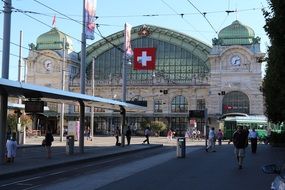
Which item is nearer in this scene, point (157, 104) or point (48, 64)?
point (157, 104)

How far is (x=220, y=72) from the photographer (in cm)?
10238

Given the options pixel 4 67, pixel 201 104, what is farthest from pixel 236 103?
pixel 4 67

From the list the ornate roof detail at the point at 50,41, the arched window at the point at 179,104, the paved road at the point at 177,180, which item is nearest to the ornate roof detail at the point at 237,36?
the arched window at the point at 179,104

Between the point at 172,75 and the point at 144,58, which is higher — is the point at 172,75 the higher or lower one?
the higher one

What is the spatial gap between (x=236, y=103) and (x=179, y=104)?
11.2 meters

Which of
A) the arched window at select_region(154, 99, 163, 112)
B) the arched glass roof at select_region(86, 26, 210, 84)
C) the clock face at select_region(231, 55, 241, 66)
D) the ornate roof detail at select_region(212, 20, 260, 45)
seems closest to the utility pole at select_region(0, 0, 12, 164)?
the clock face at select_region(231, 55, 241, 66)

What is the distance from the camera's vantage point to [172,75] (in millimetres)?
112062

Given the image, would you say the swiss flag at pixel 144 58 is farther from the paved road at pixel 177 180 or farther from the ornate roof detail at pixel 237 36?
the ornate roof detail at pixel 237 36

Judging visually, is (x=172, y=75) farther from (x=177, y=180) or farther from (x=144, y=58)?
(x=177, y=180)

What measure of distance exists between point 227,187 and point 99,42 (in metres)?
104

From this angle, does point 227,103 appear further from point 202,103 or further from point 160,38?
point 160,38

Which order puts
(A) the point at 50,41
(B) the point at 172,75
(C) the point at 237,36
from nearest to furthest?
(C) the point at 237,36, (A) the point at 50,41, (B) the point at 172,75

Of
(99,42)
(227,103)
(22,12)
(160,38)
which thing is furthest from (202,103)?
(22,12)

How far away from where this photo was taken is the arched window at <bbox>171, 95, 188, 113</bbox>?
104m
